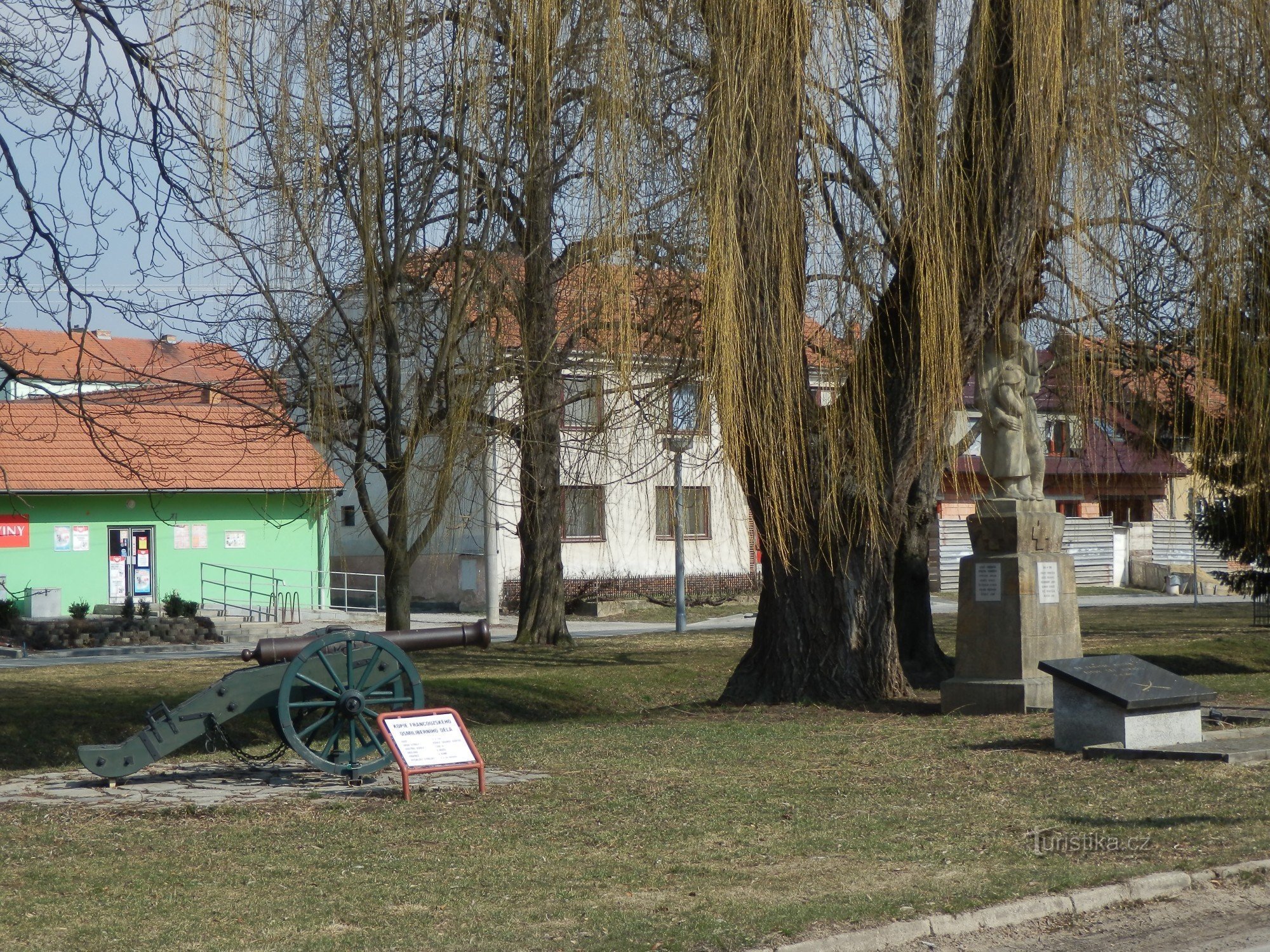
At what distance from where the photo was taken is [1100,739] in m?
10.6

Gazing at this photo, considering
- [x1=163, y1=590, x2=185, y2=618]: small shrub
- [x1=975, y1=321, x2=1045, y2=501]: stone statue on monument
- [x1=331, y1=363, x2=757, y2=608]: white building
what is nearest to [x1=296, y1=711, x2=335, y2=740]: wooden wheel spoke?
[x1=331, y1=363, x2=757, y2=608]: white building

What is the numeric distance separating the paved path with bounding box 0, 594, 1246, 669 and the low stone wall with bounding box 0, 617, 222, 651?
805mm

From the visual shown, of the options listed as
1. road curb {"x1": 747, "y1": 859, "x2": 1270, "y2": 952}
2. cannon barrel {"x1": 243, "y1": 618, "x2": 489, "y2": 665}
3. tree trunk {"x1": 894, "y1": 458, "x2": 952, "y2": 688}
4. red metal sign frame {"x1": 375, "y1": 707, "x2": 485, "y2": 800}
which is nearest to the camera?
road curb {"x1": 747, "y1": 859, "x2": 1270, "y2": 952}

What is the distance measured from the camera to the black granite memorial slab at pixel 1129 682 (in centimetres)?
1041

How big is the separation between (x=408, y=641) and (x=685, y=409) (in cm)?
265

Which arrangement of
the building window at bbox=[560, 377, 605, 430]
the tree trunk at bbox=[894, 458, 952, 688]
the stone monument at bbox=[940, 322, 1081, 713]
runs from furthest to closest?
the tree trunk at bbox=[894, 458, 952, 688] → the stone monument at bbox=[940, 322, 1081, 713] → the building window at bbox=[560, 377, 605, 430]

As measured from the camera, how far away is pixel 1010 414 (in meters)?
13.7

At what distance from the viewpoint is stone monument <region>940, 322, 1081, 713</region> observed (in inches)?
536

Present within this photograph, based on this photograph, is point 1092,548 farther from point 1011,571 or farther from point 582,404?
point 1011,571

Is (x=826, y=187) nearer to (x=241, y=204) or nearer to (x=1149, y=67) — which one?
(x=1149, y=67)

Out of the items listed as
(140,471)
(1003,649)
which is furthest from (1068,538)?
(140,471)

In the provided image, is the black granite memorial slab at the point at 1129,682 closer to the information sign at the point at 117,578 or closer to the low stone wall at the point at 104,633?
the low stone wall at the point at 104,633

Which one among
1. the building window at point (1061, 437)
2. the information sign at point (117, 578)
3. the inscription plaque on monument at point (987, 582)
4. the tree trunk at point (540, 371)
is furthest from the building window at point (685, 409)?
the information sign at point (117, 578)

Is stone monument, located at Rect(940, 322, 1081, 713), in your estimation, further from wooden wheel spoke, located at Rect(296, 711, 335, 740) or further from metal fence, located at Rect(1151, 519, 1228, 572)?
metal fence, located at Rect(1151, 519, 1228, 572)
